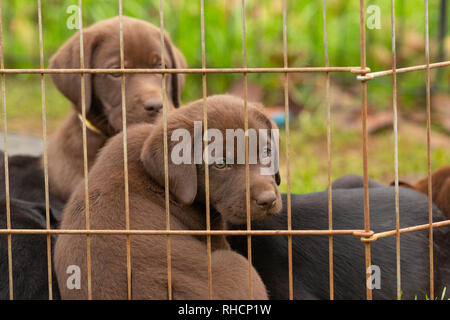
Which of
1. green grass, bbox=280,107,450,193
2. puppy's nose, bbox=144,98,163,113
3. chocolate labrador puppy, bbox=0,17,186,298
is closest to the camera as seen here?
puppy's nose, bbox=144,98,163,113

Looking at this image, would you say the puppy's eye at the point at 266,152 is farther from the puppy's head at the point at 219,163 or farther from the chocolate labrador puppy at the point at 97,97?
the chocolate labrador puppy at the point at 97,97

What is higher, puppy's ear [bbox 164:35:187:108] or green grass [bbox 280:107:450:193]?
puppy's ear [bbox 164:35:187:108]

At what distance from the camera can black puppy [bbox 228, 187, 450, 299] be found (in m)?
3.32

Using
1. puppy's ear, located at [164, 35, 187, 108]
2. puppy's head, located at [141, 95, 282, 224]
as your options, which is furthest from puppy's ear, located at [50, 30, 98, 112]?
puppy's head, located at [141, 95, 282, 224]

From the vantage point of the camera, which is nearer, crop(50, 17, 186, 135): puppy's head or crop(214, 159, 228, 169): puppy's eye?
crop(214, 159, 228, 169): puppy's eye

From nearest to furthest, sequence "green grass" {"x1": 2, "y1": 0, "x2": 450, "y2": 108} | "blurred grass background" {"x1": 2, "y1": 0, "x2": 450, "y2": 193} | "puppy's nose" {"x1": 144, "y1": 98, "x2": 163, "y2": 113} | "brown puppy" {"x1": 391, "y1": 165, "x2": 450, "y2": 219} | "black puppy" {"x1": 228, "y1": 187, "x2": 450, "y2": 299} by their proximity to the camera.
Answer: "black puppy" {"x1": 228, "y1": 187, "x2": 450, "y2": 299} → "brown puppy" {"x1": 391, "y1": 165, "x2": 450, "y2": 219} → "puppy's nose" {"x1": 144, "y1": 98, "x2": 163, "y2": 113} → "blurred grass background" {"x1": 2, "y1": 0, "x2": 450, "y2": 193} → "green grass" {"x1": 2, "y1": 0, "x2": 450, "y2": 108}

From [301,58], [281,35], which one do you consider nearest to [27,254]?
[301,58]

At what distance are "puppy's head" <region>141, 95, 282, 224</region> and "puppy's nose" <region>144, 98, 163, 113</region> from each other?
888mm

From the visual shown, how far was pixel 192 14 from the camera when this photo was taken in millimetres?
7859

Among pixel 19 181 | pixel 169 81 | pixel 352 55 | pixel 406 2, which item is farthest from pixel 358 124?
pixel 19 181

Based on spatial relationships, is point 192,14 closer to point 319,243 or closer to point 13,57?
point 13,57

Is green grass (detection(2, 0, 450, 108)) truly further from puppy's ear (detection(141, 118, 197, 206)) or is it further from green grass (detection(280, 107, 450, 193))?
puppy's ear (detection(141, 118, 197, 206))

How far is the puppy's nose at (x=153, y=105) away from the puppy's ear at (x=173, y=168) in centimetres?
94

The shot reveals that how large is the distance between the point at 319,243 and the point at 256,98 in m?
4.01
